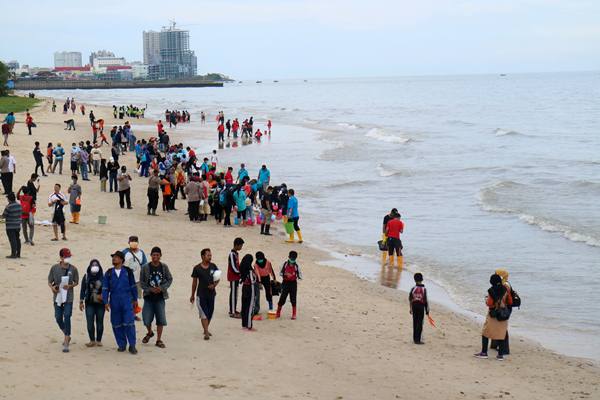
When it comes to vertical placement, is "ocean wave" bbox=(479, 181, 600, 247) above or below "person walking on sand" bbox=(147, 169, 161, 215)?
below

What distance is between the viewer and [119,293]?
386 inches

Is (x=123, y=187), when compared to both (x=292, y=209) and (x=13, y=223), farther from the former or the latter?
(x=13, y=223)

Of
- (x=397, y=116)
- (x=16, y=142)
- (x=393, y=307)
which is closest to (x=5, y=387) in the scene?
(x=393, y=307)

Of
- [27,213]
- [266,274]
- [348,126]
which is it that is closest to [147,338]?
[266,274]

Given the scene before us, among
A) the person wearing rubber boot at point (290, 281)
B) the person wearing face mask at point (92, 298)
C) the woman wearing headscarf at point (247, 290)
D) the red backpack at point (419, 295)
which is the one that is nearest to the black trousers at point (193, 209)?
the person wearing rubber boot at point (290, 281)

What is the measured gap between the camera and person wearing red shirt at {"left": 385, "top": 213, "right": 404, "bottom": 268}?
17875mm

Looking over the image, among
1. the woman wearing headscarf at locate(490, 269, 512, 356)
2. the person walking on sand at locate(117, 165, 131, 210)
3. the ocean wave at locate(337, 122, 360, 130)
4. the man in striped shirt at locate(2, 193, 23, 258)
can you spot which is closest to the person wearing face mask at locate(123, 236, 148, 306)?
the man in striped shirt at locate(2, 193, 23, 258)

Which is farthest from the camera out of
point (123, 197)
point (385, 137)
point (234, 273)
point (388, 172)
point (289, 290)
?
point (385, 137)

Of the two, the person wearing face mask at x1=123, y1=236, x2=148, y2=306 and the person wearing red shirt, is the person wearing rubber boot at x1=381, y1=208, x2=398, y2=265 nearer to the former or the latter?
the person wearing red shirt

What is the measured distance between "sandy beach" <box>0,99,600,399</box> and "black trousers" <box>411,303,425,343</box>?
16 centimetres

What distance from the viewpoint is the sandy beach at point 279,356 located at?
9219mm

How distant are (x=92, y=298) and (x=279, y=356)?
260cm

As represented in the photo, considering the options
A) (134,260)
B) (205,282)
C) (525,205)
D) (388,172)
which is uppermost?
(134,260)

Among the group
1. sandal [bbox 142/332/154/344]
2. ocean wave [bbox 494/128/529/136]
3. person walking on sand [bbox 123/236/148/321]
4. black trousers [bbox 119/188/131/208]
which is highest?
person walking on sand [bbox 123/236/148/321]
